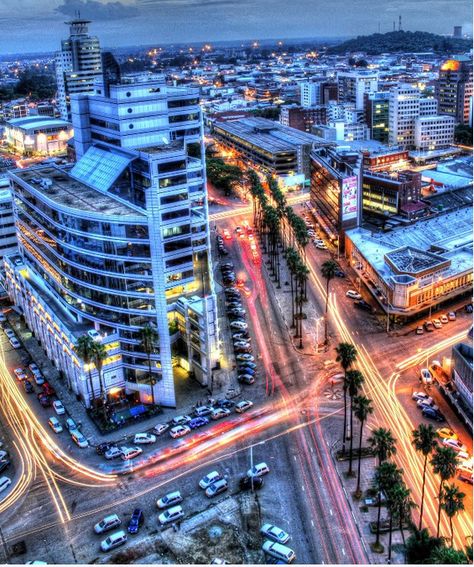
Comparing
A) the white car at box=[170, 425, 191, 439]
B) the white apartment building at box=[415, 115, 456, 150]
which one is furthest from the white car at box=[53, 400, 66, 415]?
the white apartment building at box=[415, 115, 456, 150]

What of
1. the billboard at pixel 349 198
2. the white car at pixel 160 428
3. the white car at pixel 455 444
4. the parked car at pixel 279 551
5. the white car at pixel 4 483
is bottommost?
the white car at pixel 4 483

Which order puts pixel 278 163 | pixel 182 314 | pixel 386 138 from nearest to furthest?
pixel 182 314, pixel 278 163, pixel 386 138

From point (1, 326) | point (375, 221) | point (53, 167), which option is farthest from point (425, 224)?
point (1, 326)

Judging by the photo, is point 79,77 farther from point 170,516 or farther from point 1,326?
point 170,516

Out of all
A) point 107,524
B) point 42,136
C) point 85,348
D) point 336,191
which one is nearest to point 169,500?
point 107,524

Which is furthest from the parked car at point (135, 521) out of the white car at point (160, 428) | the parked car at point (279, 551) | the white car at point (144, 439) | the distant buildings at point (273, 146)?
the distant buildings at point (273, 146)

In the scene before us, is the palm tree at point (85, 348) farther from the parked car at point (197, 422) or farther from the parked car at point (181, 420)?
the parked car at point (197, 422)
